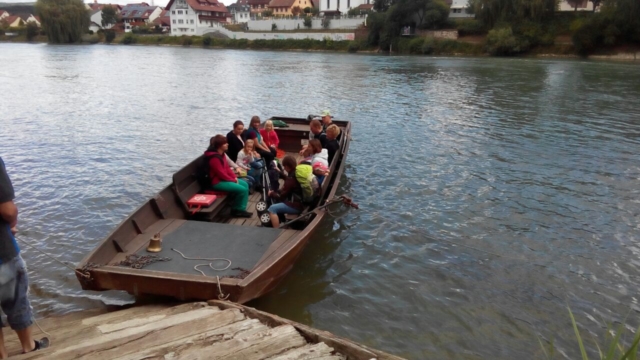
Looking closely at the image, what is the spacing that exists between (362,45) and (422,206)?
6651 centimetres

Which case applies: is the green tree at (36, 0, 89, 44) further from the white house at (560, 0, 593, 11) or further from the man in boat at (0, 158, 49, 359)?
the man in boat at (0, 158, 49, 359)

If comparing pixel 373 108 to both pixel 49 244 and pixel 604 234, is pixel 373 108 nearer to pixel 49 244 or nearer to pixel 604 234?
pixel 604 234

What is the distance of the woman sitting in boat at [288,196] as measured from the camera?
756cm

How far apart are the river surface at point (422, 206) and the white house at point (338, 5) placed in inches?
3420

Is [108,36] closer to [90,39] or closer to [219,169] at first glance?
[90,39]

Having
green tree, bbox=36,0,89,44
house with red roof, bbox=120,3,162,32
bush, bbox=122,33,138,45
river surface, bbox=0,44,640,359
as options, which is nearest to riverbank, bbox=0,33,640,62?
bush, bbox=122,33,138,45

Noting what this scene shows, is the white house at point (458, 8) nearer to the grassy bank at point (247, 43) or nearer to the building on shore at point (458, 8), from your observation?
the building on shore at point (458, 8)

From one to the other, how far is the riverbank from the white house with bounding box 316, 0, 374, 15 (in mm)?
27719

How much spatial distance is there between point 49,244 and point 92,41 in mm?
91713

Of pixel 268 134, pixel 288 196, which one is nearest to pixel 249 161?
pixel 288 196

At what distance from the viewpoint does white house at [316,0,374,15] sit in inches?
4134

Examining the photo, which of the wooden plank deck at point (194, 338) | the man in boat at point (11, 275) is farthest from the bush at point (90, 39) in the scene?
the man in boat at point (11, 275)

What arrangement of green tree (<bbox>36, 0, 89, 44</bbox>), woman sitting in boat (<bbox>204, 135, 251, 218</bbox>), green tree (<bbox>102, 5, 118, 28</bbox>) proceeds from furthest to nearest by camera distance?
green tree (<bbox>102, 5, 118, 28</bbox>)
green tree (<bbox>36, 0, 89, 44</bbox>)
woman sitting in boat (<bbox>204, 135, 251, 218</bbox>)

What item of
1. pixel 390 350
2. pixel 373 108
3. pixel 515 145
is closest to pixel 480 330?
pixel 390 350
